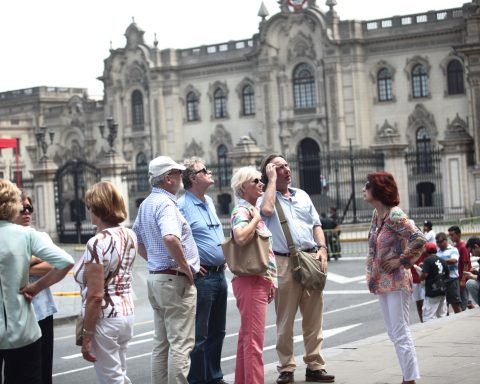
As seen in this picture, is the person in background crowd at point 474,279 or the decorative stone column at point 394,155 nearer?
the person in background crowd at point 474,279

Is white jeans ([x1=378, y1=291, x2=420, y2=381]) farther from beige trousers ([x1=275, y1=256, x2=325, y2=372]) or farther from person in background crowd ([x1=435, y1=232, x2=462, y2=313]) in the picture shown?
person in background crowd ([x1=435, y1=232, x2=462, y2=313])

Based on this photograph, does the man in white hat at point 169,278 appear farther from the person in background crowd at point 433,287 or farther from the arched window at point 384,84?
the arched window at point 384,84

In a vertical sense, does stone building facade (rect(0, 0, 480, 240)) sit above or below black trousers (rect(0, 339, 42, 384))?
above

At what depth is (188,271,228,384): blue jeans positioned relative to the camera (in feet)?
34.0

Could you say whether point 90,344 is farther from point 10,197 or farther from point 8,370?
point 10,197

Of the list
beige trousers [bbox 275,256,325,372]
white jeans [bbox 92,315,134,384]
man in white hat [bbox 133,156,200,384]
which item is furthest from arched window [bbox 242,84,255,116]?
white jeans [bbox 92,315,134,384]

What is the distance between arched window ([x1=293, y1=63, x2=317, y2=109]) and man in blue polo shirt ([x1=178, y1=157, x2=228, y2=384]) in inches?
2003

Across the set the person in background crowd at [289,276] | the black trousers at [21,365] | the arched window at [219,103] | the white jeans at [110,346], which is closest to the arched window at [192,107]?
the arched window at [219,103]

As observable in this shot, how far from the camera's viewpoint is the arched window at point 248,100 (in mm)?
64375

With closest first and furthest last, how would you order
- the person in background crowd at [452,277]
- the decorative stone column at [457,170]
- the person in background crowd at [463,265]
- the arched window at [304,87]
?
the person in background crowd at [452,277]
the person in background crowd at [463,265]
the decorative stone column at [457,170]
the arched window at [304,87]

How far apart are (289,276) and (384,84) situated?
49657mm

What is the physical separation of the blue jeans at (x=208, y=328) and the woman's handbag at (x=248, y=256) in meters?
0.42

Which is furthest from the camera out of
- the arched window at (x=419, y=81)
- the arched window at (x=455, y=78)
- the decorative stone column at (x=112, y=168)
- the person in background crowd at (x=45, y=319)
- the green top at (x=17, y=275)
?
the arched window at (x=419, y=81)

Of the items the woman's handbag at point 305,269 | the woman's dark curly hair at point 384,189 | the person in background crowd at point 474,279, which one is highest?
the woman's dark curly hair at point 384,189
